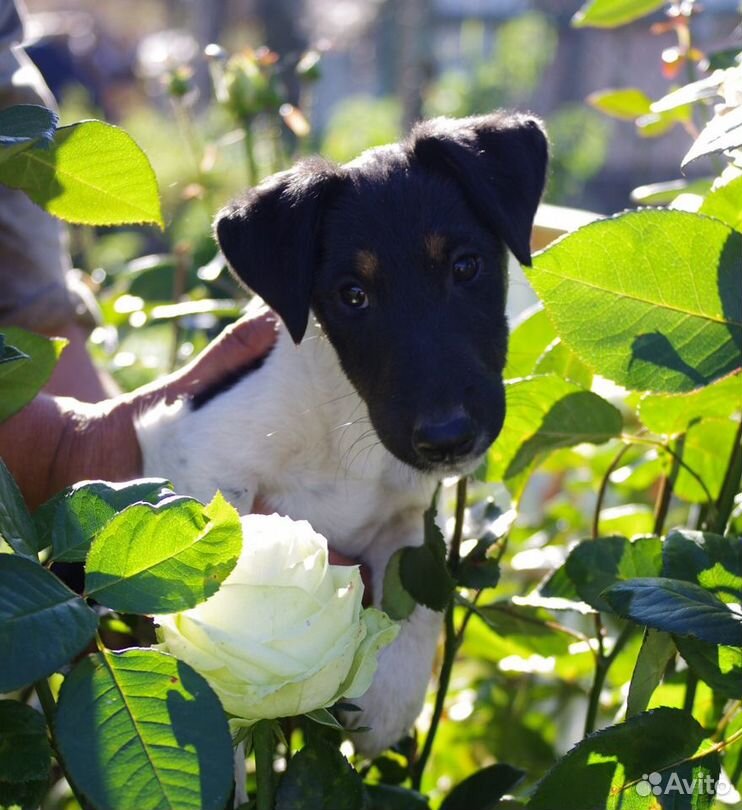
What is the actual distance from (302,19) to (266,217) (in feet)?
57.2

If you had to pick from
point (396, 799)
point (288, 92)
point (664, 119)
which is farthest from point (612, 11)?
point (288, 92)

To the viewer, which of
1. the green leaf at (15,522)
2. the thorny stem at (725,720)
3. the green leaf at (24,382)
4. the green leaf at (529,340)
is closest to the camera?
the green leaf at (15,522)

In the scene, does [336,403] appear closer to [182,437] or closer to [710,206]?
[182,437]

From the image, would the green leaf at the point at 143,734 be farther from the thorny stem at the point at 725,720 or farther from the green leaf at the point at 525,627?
the thorny stem at the point at 725,720

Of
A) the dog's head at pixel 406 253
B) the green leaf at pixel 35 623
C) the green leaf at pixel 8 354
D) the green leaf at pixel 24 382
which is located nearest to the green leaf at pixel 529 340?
the dog's head at pixel 406 253

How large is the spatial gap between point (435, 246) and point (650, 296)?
696 millimetres

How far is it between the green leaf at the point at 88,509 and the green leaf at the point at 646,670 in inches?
19.7

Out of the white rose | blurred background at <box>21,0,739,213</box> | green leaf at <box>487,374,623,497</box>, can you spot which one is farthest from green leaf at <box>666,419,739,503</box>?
blurred background at <box>21,0,739,213</box>

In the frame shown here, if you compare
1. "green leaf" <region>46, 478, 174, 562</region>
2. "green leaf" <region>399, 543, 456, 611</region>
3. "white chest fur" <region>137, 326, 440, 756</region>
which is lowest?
"white chest fur" <region>137, 326, 440, 756</region>

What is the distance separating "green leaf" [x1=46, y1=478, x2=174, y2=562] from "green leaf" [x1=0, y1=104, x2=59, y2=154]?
1.02 ft

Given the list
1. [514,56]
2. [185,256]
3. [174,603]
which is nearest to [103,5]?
[514,56]

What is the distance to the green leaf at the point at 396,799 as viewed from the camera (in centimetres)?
145

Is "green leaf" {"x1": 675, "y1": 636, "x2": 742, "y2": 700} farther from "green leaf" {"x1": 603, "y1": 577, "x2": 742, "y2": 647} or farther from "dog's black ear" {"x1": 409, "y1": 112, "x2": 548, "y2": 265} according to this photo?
"dog's black ear" {"x1": 409, "y1": 112, "x2": 548, "y2": 265}

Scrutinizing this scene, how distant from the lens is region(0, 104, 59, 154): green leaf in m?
1.05
